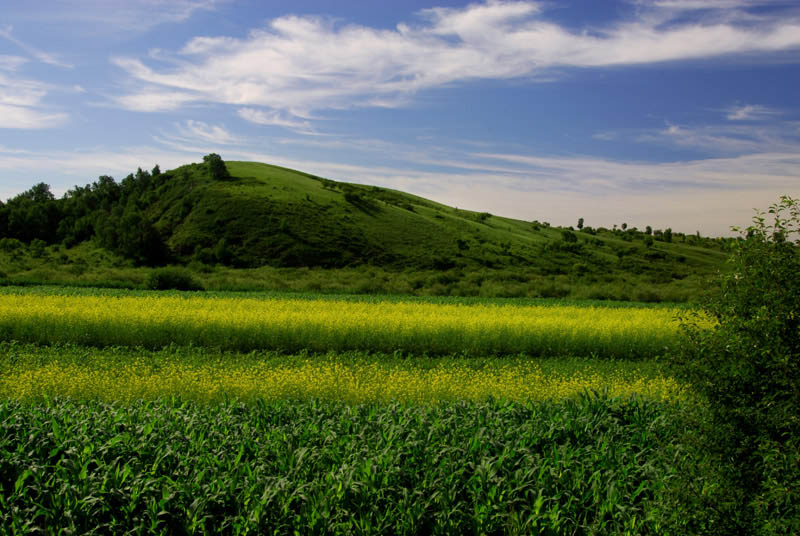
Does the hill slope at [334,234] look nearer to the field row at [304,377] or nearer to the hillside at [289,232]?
the hillside at [289,232]

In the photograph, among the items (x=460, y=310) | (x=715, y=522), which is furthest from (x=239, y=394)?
(x=460, y=310)

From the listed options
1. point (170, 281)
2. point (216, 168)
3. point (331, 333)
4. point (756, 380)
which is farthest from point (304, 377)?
point (216, 168)

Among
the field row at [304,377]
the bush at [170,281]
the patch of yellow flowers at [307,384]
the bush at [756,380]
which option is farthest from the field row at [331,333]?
the bush at [170,281]

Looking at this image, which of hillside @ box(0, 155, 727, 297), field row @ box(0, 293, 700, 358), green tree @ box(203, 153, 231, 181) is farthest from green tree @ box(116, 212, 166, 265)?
field row @ box(0, 293, 700, 358)

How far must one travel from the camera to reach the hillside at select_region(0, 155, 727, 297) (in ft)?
213

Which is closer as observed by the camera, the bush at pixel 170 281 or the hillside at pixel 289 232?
the bush at pixel 170 281

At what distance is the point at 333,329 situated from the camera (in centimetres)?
1530

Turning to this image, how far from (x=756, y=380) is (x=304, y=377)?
316 inches

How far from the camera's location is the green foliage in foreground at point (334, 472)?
16.4 ft

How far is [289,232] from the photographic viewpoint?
6862 cm

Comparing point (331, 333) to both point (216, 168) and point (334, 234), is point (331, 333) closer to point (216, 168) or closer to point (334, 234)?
point (334, 234)

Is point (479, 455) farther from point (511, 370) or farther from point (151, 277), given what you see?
point (151, 277)

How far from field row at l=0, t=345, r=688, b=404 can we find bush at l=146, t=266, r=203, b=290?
17.4 m

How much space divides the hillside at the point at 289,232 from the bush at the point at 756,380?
172ft
